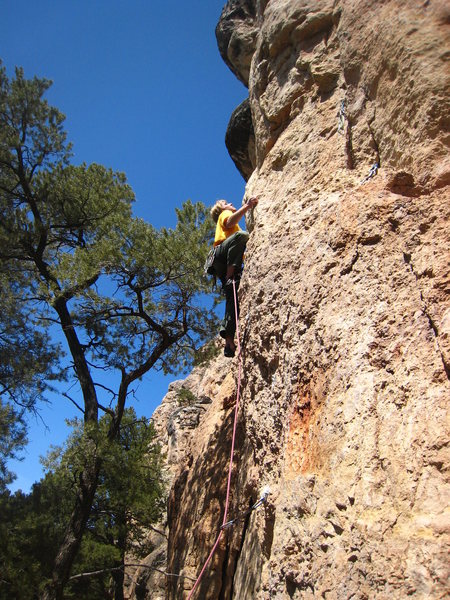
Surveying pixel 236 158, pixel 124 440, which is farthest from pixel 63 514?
pixel 236 158

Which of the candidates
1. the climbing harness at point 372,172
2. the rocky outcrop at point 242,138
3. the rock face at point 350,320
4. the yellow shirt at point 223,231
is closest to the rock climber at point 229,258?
the yellow shirt at point 223,231

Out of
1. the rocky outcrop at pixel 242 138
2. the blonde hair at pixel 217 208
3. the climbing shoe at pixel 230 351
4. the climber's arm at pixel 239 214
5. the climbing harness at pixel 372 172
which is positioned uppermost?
the rocky outcrop at pixel 242 138

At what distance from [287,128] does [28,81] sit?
7225mm

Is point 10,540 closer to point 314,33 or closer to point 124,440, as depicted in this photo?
point 124,440

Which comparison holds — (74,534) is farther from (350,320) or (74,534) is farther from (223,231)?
(350,320)

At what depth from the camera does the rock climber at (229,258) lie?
5520 mm

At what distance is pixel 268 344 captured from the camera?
12.8 ft

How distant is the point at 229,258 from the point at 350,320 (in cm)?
296

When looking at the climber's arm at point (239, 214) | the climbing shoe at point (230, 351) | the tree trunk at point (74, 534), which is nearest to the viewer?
the climber's arm at point (239, 214)

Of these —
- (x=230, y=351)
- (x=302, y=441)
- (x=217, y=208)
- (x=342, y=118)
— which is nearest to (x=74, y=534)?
(x=230, y=351)

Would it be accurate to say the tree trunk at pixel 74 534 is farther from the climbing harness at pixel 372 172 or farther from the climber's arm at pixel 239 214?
the climbing harness at pixel 372 172

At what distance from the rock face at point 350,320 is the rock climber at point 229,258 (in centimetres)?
→ 55

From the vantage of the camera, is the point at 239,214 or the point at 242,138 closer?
the point at 239,214

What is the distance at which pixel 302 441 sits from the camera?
2.91 m
